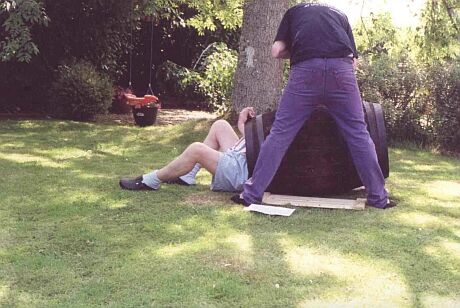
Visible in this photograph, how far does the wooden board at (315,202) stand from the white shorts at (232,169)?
301 mm

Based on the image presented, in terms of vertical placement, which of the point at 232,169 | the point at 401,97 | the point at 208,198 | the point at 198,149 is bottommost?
the point at 208,198

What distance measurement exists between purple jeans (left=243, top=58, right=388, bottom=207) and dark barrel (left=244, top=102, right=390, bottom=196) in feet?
0.60


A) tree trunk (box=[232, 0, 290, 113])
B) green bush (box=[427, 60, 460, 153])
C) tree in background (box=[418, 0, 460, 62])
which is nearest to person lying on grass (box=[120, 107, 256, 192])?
tree trunk (box=[232, 0, 290, 113])

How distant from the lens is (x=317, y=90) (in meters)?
4.96

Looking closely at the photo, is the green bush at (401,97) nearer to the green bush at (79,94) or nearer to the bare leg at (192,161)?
the bare leg at (192,161)

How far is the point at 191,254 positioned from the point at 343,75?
197cm

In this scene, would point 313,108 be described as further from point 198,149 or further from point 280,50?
point 198,149

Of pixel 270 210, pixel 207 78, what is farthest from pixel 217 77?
pixel 270 210

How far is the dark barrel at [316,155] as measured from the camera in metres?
5.23

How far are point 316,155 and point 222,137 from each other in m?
1.00

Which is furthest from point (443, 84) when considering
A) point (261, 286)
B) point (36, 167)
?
point (261, 286)

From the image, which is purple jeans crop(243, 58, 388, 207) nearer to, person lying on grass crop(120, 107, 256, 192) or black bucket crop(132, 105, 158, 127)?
person lying on grass crop(120, 107, 256, 192)

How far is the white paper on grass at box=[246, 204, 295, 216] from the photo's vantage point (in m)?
4.83

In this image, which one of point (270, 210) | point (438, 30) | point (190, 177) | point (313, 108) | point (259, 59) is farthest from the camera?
point (438, 30)
